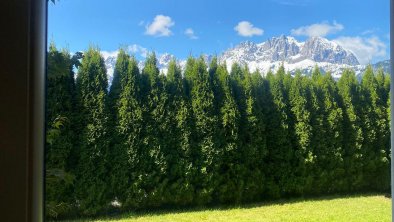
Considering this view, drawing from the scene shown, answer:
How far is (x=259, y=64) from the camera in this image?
2436 mm

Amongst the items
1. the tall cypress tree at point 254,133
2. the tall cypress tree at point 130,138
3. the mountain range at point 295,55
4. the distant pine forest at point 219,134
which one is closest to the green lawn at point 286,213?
the distant pine forest at point 219,134

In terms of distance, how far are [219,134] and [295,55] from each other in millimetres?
1036

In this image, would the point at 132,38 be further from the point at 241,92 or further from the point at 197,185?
the point at 197,185

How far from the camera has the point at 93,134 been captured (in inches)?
97.2

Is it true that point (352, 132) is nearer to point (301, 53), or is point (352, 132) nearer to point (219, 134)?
point (219, 134)

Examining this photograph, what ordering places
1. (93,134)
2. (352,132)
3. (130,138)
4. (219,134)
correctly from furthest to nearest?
(219,134) < (352,132) < (130,138) < (93,134)

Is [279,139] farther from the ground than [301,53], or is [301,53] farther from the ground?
[301,53]

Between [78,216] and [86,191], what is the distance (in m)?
0.19

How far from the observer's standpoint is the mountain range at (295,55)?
178 cm

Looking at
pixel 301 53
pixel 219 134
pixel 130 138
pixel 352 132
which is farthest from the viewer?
pixel 219 134

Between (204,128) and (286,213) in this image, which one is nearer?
(286,213)

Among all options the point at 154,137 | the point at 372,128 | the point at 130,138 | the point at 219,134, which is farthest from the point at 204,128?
the point at 372,128
